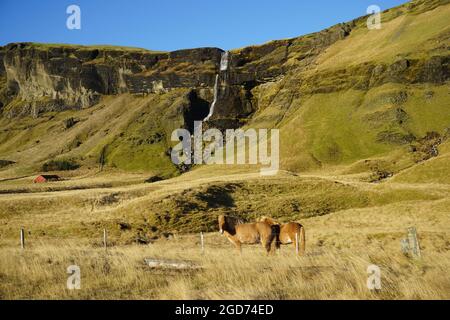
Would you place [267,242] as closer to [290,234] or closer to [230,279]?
[290,234]

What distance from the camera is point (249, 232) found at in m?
19.5

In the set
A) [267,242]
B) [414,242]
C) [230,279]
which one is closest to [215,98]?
[267,242]

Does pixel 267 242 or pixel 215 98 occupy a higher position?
pixel 215 98

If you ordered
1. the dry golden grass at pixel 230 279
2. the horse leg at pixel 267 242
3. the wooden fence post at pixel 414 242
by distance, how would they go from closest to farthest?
1. the dry golden grass at pixel 230 279
2. the wooden fence post at pixel 414 242
3. the horse leg at pixel 267 242

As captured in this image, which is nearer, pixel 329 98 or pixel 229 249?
pixel 229 249

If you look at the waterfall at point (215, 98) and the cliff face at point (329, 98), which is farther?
the waterfall at point (215, 98)

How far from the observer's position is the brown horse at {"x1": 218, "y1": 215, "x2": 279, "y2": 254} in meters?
18.9

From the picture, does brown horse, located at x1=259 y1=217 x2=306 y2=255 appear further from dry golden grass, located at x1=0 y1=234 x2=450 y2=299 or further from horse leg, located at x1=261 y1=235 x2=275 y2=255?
dry golden grass, located at x1=0 y1=234 x2=450 y2=299

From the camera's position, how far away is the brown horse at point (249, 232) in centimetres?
1886

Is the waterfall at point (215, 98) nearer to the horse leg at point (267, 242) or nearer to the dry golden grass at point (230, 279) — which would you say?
the horse leg at point (267, 242)

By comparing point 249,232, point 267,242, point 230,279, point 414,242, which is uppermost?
point 230,279

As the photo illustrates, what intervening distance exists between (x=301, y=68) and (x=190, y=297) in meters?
183

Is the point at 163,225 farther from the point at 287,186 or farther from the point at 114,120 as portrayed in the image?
the point at 114,120

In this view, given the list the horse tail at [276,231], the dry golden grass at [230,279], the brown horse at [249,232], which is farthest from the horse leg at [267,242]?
the dry golden grass at [230,279]
